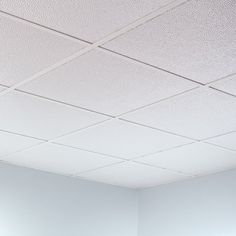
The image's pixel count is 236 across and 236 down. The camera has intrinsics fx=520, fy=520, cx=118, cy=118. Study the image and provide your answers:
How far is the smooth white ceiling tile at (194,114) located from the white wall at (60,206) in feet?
4.47

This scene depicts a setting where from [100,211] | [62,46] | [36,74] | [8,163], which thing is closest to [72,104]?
[36,74]

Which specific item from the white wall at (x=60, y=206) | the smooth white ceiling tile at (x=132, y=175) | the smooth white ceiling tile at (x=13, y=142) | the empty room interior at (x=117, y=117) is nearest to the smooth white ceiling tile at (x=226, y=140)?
the empty room interior at (x=117, y=117)

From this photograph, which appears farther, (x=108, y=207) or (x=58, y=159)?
(x=108, y=207)

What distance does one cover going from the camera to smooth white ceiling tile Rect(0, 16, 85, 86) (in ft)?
6.17

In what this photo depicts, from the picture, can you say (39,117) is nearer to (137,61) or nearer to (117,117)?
(117,117)

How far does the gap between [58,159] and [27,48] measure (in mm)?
1585

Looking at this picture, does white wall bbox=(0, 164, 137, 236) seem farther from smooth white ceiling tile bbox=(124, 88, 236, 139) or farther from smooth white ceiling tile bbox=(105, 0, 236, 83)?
smooth white ceiling tile bbox=(105, 0, 236, 83)

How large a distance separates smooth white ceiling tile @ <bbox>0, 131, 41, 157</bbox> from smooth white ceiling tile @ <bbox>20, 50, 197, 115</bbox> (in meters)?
0.68

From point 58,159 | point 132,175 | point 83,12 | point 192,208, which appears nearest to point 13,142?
point 58,159

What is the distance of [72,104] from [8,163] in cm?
134

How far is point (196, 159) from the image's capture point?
3338 mm

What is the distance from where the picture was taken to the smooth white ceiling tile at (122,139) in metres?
2.83

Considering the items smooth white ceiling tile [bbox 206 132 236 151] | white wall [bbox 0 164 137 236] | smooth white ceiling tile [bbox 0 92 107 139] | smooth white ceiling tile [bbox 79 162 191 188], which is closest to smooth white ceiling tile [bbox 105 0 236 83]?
smooth white ceiling tile [bbox 0 92 107 139]

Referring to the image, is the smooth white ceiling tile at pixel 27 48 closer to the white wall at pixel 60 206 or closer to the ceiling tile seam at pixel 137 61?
the ceiling tile seam at pixel 137 61
